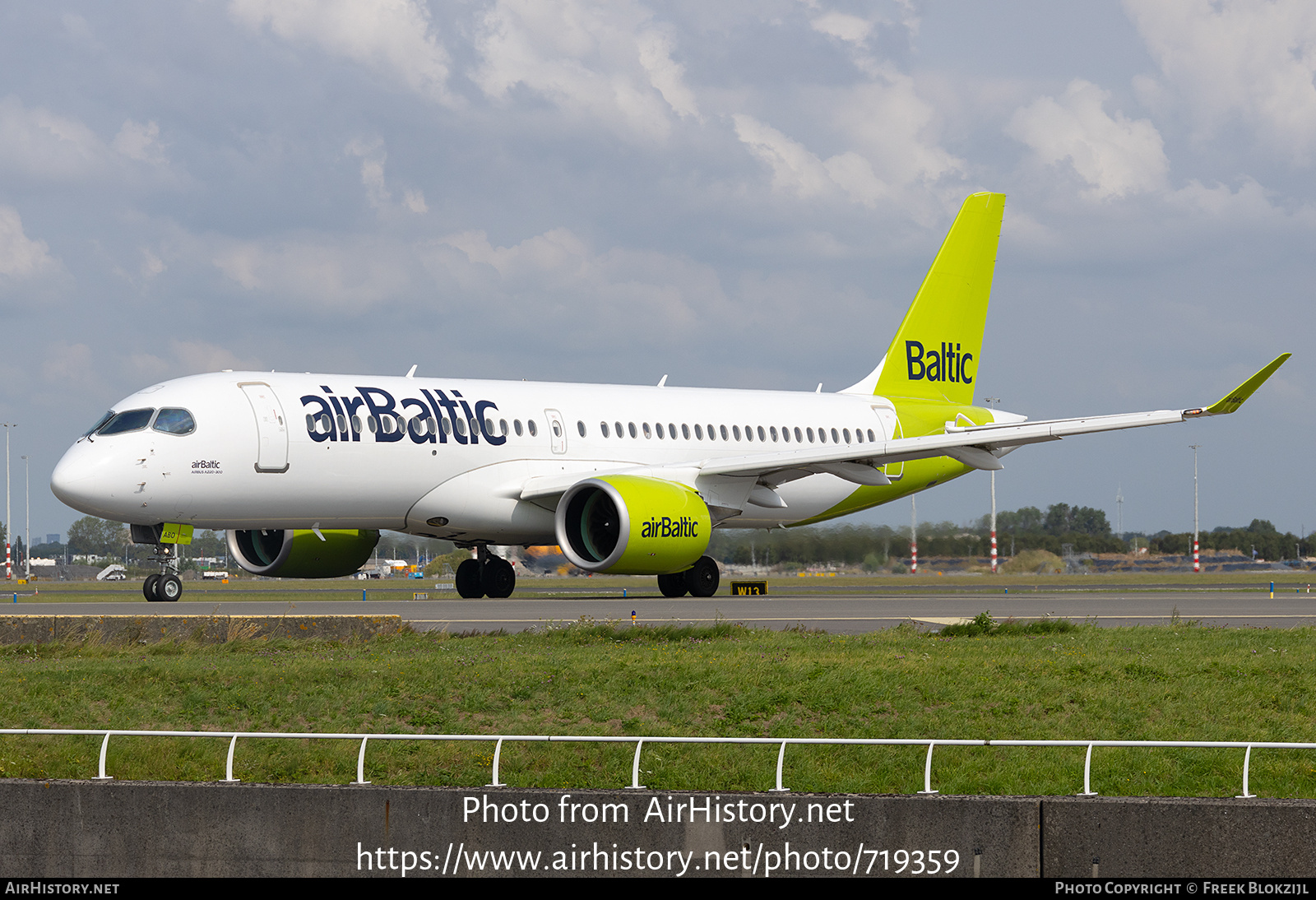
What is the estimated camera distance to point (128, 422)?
82.8 feet

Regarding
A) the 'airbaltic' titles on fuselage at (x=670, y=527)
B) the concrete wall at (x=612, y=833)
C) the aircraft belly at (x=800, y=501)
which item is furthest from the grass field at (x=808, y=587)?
the concrete wall at (x=612, y=833)

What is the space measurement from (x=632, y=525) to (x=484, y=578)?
20.2ft

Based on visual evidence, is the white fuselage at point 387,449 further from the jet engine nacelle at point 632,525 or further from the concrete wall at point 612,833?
the concrete wall at point 612,833

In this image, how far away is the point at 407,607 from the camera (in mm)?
26047

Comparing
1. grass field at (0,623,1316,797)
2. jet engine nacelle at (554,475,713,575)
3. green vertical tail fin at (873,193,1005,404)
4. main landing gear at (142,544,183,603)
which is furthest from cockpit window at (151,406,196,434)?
green vertical tail fin at (873,193,1005,404)

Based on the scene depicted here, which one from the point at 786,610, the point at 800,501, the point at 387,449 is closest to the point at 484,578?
the point at 387,449

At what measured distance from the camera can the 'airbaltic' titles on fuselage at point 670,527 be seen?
26.6m

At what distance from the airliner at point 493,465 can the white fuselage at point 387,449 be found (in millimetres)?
35

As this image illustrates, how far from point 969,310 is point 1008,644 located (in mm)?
22054

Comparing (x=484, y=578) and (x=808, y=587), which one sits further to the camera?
(x=808, y=587)

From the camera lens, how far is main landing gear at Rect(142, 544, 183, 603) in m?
26.2

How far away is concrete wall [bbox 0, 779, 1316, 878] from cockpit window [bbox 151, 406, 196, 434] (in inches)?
625

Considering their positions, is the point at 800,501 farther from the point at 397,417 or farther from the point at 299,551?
the point at 299,551

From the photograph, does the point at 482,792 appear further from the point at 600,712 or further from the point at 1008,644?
the point at 1008,644
